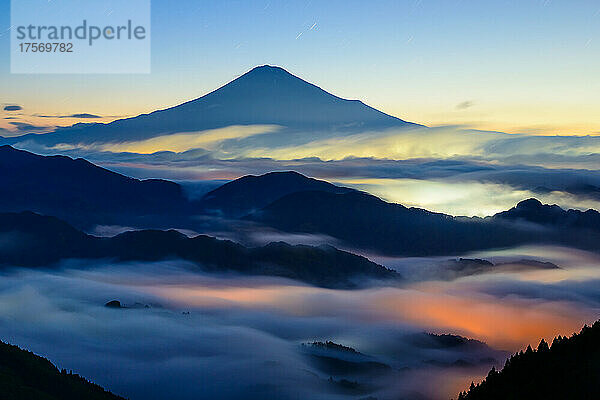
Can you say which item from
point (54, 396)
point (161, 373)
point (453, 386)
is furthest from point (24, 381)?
point (453, 386)

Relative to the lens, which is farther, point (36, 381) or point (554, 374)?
point (36, 381)

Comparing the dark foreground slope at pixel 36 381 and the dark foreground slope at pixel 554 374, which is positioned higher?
the dark foreground slope at pixel 554 374

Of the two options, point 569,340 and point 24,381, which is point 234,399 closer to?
point 24,381

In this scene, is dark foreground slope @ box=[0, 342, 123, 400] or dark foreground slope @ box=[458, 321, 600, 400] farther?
dark foreground slope @ box=[0, 342, 123, 400]

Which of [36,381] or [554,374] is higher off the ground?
[554,374]

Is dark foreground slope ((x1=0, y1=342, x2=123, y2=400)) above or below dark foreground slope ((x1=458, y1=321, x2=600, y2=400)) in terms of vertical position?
below
